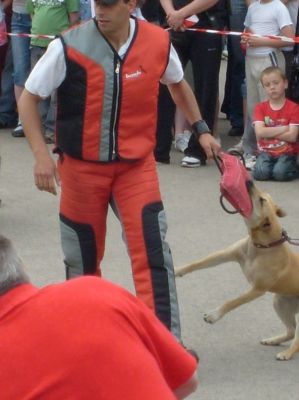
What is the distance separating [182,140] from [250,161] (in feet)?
2.52

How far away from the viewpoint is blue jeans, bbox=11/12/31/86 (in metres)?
10.8

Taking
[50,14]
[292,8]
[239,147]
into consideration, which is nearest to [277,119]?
[239,147]

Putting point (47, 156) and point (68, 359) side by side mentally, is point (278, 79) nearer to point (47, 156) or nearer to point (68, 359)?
point (47, 156)

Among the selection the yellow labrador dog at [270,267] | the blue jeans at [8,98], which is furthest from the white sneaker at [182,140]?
the yellow labrador dog at [270,267]

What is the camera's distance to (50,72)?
16.9 feet

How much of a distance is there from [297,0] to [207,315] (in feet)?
15.1

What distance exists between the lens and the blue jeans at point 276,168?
923cm

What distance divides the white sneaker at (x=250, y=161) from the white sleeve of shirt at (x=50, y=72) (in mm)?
4553

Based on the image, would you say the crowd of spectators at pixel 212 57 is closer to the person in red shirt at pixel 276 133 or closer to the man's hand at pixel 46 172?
the person in red shirt at pixel 276 133

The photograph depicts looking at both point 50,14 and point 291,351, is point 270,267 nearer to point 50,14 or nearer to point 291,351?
point 291,351

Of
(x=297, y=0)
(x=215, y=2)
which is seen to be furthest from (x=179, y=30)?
(x=297, y=0)

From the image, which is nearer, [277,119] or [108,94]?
[108,94]

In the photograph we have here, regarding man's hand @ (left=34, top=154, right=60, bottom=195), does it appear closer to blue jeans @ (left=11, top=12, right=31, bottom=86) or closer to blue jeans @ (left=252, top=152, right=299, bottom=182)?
blue jeans @ (left=252, top=152, right=299, bottom=182)

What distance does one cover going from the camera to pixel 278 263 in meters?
5.84
